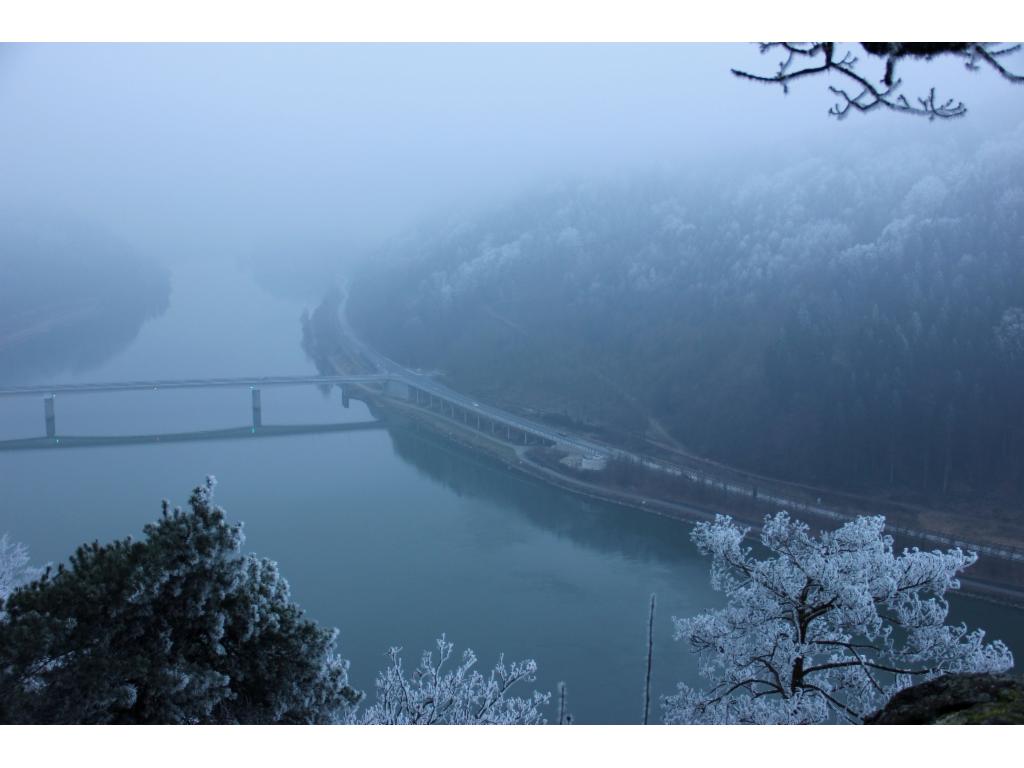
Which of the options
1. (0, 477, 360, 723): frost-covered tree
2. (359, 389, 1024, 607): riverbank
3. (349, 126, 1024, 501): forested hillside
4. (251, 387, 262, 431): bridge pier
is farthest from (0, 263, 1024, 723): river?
(0, 477, 360, 723): frost-covered tree

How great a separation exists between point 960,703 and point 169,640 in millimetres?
1399

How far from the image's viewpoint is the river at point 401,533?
5.49 meters

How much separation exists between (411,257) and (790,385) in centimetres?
1171

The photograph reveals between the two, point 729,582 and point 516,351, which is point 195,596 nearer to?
point 729,582

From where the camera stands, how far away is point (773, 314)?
1222 centimetres

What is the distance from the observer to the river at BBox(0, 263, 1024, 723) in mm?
5488

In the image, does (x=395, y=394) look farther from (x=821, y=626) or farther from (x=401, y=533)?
(x=821, y=626)

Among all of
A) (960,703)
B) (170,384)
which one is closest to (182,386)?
(170,384)

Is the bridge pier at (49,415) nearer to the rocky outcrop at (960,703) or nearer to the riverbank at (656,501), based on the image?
the riverbank at (656,501)

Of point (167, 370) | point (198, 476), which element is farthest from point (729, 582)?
point (167, 370)

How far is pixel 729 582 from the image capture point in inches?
92.0

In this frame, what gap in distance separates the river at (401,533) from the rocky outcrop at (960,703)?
3.18 meters

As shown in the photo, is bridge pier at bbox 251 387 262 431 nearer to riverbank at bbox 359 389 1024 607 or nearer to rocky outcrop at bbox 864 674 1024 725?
riverbank at bbox 359 389 1024 607

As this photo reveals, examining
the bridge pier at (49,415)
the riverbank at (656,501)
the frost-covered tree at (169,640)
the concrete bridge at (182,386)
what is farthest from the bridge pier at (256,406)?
the frost-covered tree at (169,640)
